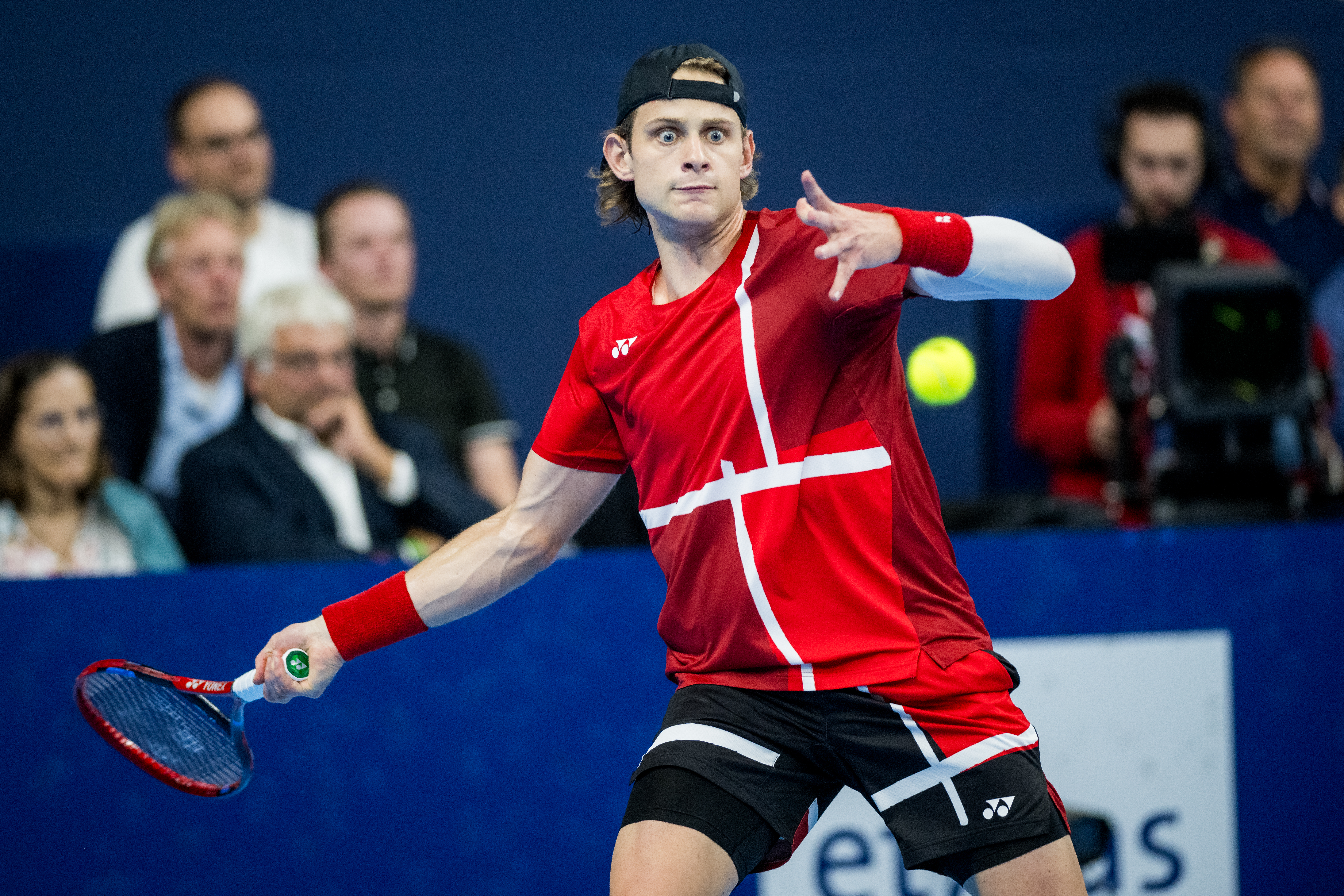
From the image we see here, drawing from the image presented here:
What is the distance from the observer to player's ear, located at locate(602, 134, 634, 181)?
2717 mm

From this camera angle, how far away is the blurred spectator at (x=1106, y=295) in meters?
5.29

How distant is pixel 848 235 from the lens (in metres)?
2.25

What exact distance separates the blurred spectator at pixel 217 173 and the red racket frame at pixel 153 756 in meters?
2.78

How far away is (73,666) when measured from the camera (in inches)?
152

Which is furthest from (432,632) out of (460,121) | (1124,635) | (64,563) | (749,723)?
(460,121)

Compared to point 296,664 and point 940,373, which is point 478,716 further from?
point 940,373

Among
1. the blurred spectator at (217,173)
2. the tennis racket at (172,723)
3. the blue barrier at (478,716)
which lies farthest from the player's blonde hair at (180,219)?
the tennis racket at (172,723)

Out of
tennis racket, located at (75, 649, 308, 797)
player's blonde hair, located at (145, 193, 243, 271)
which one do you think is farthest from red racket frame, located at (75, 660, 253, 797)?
player's blonde hair, located at (145, 193, 243, 271)

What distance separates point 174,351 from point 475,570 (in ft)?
9.17

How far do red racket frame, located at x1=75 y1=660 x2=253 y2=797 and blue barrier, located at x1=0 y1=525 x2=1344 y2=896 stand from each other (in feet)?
3.26

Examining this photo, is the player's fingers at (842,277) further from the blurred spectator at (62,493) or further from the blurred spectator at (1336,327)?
the blurred spectator at (1336,327)

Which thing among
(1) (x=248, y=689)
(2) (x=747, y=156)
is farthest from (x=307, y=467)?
(2) (x=747, y=156)

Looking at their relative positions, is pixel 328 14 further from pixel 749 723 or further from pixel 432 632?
pixel 749 723

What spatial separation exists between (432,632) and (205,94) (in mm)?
2649
